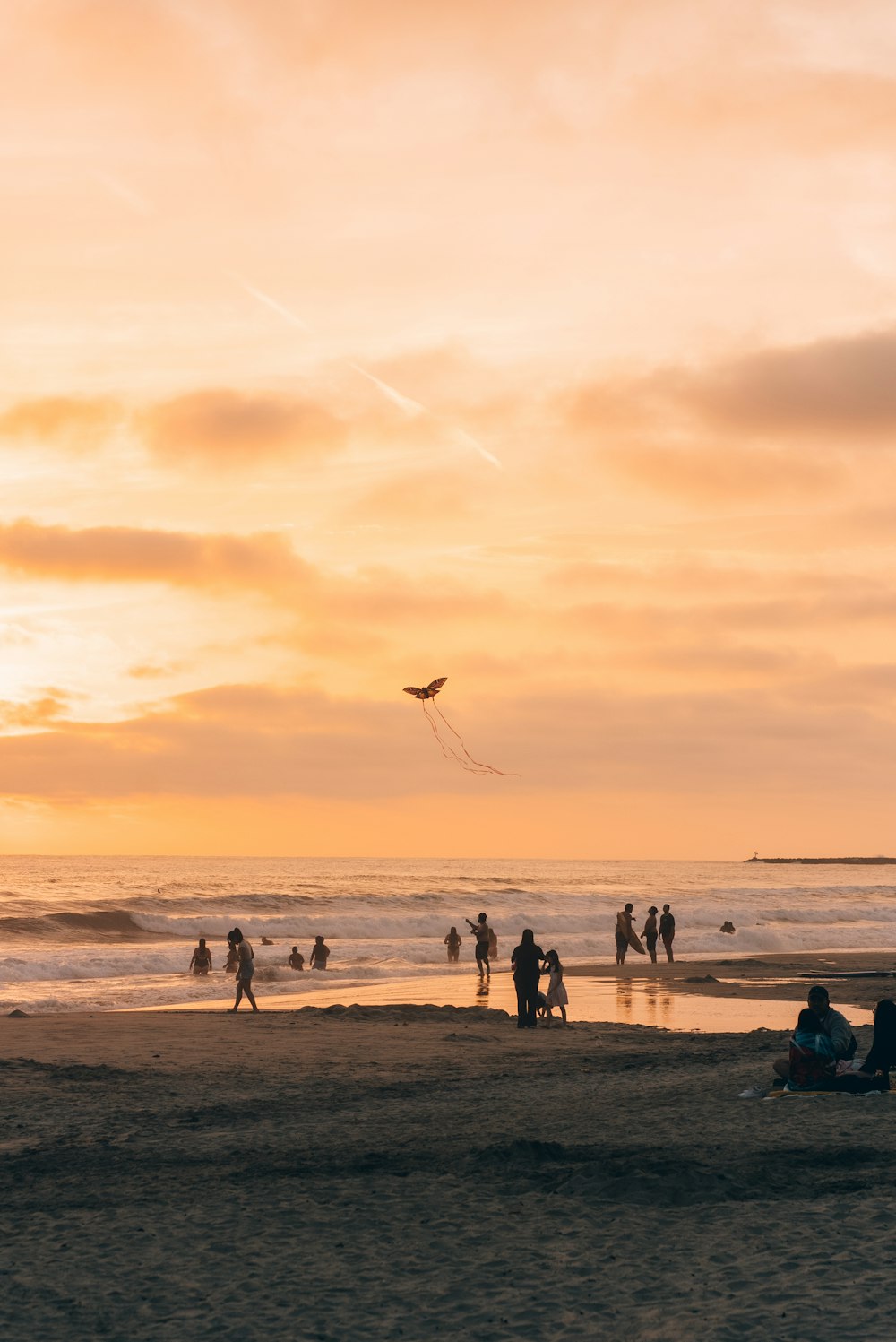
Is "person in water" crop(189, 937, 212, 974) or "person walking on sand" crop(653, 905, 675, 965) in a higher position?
"person walking on sand" crop(653, 905, 675, 965)

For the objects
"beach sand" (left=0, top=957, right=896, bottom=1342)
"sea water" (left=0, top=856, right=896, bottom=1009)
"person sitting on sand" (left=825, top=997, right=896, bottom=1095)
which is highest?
"person sitting on sand" (left=825, top=997, right=896, bottom=1095)

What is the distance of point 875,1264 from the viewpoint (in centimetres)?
725

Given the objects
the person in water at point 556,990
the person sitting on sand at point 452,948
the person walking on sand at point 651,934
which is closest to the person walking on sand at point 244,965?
the person in water at point 556,990

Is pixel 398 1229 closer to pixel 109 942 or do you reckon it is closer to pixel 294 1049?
pixel 294 1049

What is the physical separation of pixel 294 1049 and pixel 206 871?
11079 cm

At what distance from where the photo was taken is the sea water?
32781 mm

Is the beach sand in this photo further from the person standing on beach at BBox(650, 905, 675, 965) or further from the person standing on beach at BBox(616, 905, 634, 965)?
the person standing on beach at BBox(650, 905, 675, 965)

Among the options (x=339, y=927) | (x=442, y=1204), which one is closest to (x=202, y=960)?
(x=339, y=927)

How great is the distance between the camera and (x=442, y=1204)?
8836mm

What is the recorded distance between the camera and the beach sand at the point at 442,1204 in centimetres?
677

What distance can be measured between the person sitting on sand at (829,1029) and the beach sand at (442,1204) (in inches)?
21.7

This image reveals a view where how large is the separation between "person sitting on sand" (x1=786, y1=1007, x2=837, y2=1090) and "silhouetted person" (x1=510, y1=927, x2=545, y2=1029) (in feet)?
23.8

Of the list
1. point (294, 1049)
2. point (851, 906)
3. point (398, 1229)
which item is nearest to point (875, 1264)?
point (398, 1229)

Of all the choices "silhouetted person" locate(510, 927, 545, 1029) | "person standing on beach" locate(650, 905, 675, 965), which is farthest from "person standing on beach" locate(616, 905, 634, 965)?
"silhouetted person" locate(510, 927, 545, 1029)
